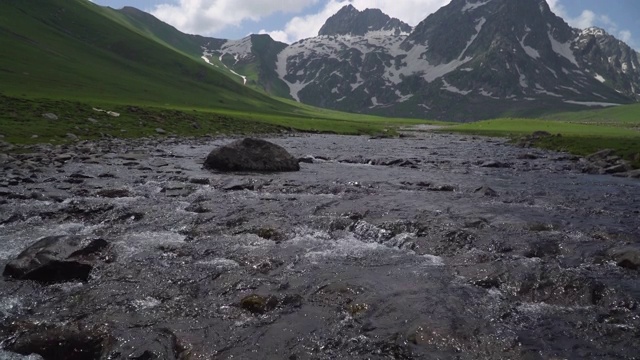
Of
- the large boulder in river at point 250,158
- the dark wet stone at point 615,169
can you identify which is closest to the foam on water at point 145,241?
the large boulder in river at point 250,158

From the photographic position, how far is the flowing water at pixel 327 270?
940cm

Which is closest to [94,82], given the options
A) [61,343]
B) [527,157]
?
[527,157]

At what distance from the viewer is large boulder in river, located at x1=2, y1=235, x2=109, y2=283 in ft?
38.5

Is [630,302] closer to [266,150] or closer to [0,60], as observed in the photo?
[266,150]

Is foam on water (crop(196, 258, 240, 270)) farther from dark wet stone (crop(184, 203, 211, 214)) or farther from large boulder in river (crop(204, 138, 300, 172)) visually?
large boulder in river (crop(204, 138, 300, 172))

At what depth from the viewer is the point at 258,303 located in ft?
35.9

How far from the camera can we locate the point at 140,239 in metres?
15.6

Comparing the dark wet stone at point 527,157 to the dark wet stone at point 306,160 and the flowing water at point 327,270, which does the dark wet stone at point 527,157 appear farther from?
the dark wet stone at point 306,160

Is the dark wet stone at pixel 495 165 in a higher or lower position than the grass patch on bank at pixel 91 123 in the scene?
higher

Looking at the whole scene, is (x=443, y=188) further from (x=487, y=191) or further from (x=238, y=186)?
(x=238, y=186)

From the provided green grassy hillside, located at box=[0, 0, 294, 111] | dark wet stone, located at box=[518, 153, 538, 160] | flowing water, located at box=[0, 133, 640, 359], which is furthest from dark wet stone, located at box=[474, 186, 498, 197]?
green grassy hillside, located at box=[0, 0, 294, 111]

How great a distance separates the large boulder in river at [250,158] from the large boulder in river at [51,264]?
19683 millimetres

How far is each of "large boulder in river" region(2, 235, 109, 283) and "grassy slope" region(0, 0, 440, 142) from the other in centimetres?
2997

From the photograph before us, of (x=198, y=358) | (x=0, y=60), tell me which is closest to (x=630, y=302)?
(x=198, y=358)
